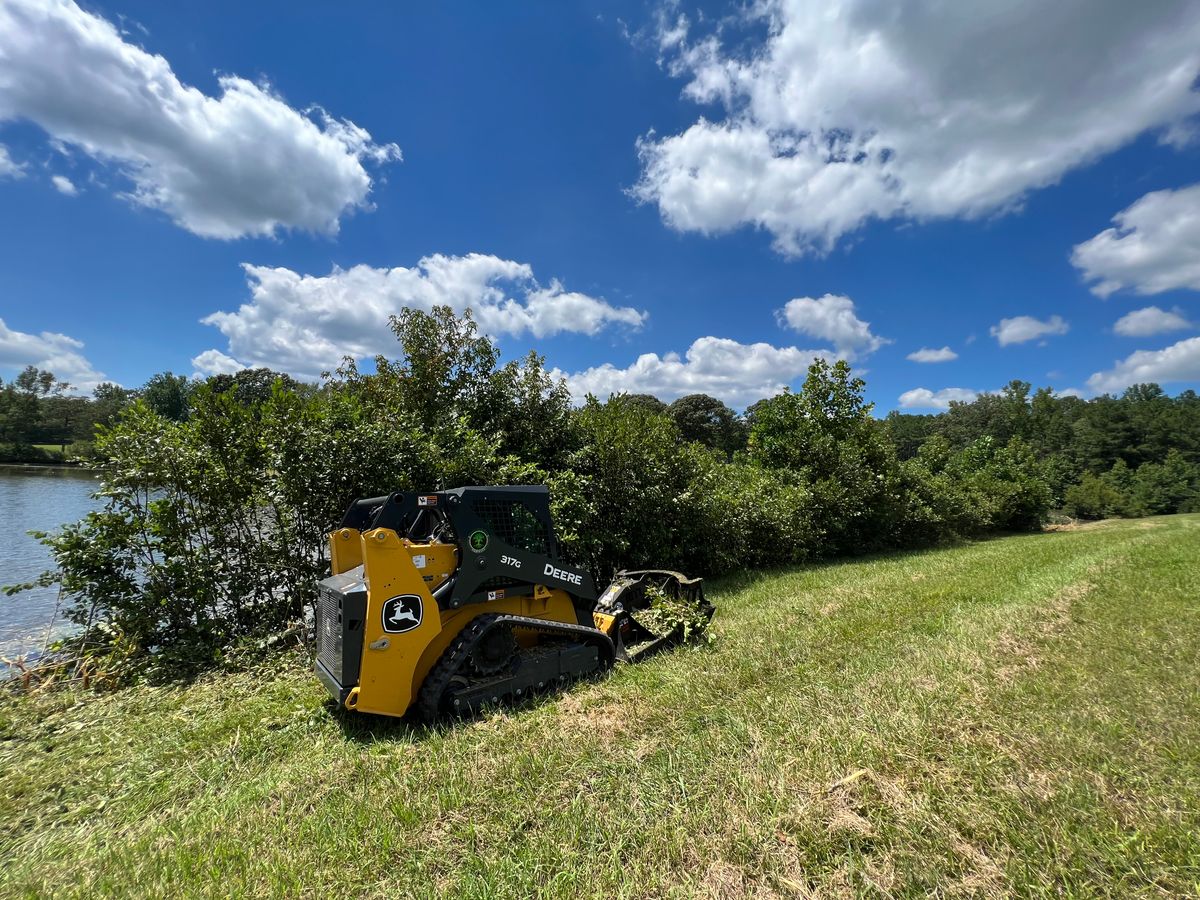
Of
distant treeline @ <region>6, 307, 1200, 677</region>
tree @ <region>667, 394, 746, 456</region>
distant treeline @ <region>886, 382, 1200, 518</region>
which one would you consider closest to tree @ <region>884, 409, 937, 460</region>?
distant treeline @ <region>886, 382, 1200, 518</region>

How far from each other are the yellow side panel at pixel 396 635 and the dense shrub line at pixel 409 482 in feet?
9.54

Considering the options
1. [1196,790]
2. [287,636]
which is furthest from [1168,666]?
[287,636]

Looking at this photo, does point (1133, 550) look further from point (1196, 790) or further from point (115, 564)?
point (115, 564)

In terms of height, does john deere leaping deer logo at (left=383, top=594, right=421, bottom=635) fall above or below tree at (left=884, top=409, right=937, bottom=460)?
below

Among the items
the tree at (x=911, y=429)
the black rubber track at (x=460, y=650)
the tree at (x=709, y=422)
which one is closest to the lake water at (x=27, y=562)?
the black rubber track at (x=460, y=650)

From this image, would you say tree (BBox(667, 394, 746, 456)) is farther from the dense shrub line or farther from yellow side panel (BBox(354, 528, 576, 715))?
yellow side panel (BBox(354, 528, 576, 715))

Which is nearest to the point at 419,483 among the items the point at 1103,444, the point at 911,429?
the point at 1103,444

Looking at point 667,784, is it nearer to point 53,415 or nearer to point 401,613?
point 401,613

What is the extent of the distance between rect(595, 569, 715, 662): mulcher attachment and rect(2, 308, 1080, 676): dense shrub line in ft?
5.96

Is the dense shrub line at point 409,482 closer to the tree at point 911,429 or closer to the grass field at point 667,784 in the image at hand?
the grass field at point 667,784

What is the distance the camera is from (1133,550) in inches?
475

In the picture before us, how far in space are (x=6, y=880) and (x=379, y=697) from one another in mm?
1781

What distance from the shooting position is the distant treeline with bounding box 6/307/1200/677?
5.61 m

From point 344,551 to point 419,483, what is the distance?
7.10 ft
